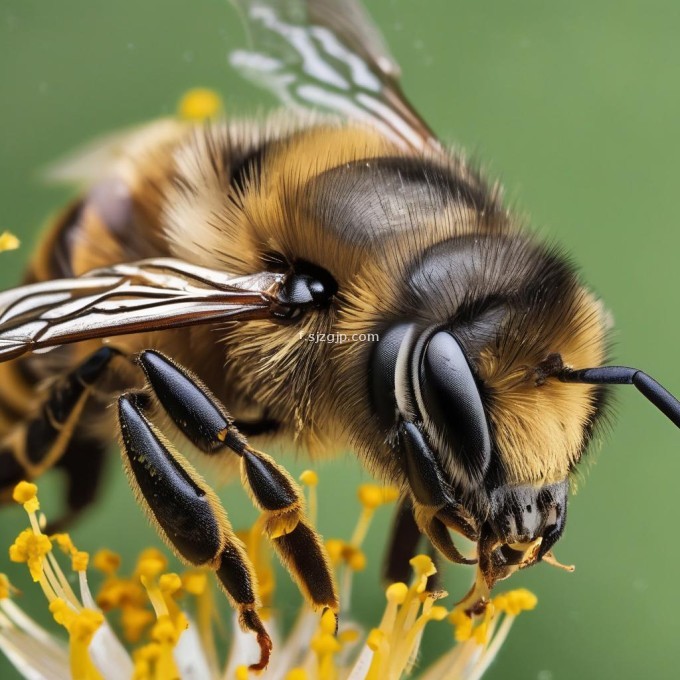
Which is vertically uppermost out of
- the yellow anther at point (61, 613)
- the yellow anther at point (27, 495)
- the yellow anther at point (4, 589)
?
the yellow anther at point (27, 495)

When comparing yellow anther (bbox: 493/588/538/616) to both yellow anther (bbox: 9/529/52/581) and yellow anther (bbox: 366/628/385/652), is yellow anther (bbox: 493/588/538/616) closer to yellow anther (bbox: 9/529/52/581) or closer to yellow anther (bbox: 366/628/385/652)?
yellow anther (bbox: 366/628/385/652)

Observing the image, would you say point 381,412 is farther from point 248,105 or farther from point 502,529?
point 248,105

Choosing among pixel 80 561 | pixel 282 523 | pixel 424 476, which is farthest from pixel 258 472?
pixel 80 561

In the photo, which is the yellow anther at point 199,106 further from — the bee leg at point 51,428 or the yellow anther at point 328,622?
the yellow anther at point 328,622

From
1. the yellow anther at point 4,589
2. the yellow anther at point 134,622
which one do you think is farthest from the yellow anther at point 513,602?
the yellow anther at point 4,589

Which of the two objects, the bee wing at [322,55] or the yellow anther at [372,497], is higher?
the bee wing at [322,55]

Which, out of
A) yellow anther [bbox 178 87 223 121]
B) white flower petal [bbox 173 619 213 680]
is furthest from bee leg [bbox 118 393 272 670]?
yellow anther [bbox 178 87 223 121]

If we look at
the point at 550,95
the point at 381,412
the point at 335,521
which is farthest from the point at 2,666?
the point at 550,95

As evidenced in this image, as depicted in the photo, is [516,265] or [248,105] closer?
[516,265]
